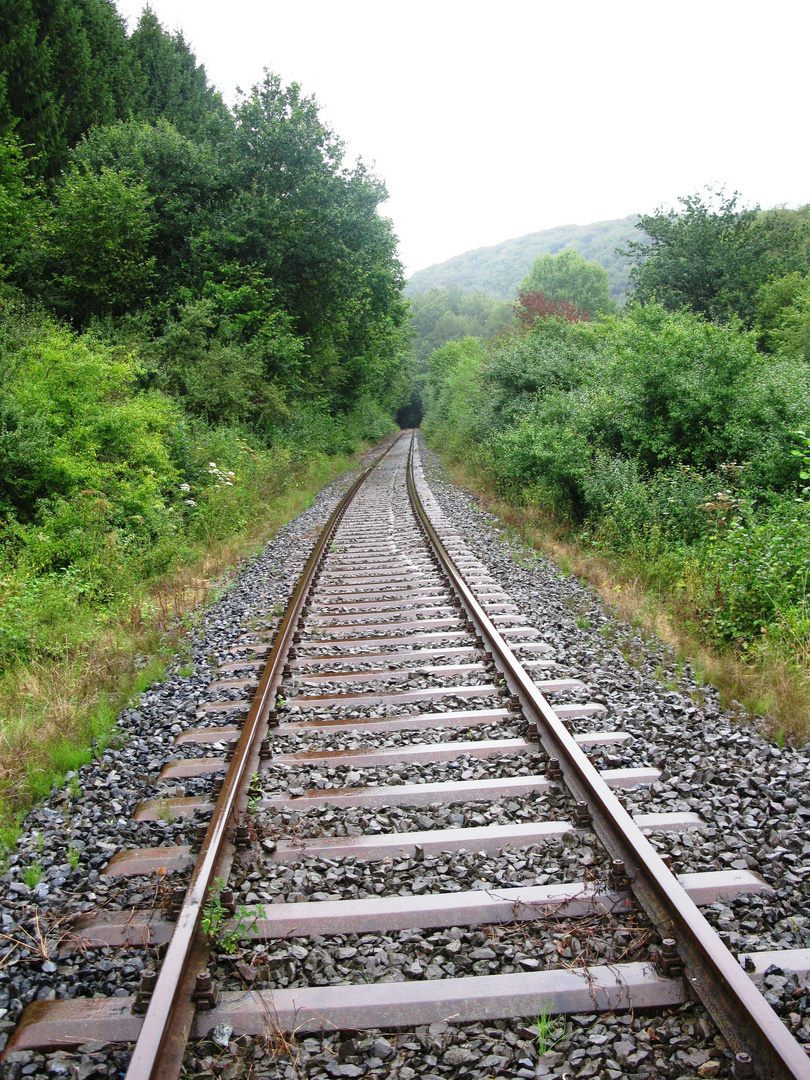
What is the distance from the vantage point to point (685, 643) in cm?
577

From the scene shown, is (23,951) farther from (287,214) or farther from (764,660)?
(287,214)

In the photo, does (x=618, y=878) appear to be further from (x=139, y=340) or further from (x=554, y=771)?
(x=139, y=340)

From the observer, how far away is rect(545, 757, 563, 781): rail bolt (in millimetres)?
3619

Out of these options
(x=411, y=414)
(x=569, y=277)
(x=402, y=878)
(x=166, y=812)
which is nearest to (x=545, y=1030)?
(x=402, y=878)

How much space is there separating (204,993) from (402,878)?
990 mm

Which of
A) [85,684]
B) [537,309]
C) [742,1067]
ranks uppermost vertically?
[537,309]

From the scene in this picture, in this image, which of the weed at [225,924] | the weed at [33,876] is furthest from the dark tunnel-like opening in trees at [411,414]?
the weed at [225,924]

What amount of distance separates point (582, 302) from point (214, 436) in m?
62.7

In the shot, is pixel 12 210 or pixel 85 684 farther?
pixel 12 210

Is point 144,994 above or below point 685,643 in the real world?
above

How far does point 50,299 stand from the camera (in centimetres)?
1577

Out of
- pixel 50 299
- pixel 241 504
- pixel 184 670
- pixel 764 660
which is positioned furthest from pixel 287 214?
pixel 764 660

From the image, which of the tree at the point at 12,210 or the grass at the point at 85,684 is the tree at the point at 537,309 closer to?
the tree at the point at 12,210

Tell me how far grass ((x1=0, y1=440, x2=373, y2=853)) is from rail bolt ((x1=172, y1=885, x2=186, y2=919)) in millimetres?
1050
